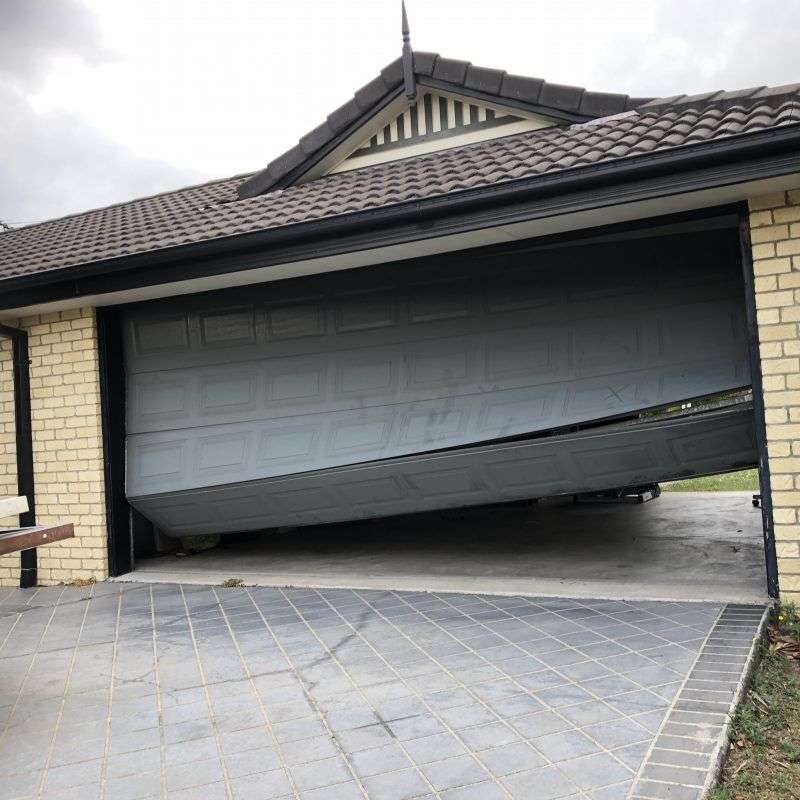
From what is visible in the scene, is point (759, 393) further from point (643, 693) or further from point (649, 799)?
point (649, 799)

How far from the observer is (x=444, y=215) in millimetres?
5375

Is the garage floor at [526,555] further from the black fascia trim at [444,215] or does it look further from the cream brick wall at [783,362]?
the black fascia trim at [444,215]

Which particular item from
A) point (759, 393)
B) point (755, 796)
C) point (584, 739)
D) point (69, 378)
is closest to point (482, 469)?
point (759, 393)

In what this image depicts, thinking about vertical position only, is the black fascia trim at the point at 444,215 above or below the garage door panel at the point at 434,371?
above

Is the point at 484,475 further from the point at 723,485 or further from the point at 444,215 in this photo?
the point at 723,485

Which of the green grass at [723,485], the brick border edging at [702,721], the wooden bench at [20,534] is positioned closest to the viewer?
the brick border edging at [702,721]

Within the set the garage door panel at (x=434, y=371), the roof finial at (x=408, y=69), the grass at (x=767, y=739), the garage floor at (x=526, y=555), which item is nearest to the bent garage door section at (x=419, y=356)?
the garage door panel at (x=434, y=371)

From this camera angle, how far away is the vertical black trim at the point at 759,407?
4828mm

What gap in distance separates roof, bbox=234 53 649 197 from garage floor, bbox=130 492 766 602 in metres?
3.99

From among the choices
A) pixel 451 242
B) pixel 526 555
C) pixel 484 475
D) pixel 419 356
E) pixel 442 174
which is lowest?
pixel 526 555

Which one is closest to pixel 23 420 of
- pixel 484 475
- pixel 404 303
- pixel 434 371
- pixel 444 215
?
pixel 404 303

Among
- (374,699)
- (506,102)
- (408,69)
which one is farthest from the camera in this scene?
(408,69)

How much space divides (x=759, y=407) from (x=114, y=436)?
19.4 feet

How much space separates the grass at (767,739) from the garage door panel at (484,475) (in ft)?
6.51
